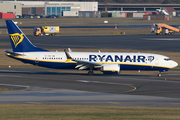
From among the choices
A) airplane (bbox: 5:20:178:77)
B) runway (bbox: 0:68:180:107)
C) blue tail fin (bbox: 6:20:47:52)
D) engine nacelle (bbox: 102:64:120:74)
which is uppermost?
blue tail fin (bbox: 6:20:47:52)

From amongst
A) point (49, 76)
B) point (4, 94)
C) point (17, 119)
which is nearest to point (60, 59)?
point (49, 76)

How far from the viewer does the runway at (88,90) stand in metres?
31.9

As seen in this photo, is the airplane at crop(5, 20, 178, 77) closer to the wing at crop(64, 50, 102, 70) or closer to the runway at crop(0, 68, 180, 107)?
the wing at crop(64, 50, 102, 70)

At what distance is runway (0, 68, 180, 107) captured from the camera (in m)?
31.9

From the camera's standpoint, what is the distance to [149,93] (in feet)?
121

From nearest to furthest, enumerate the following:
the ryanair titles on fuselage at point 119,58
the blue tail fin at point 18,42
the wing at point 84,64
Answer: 1. the wing at point 84,64
2. the ryanair titles on fuselage at point 119,58
3. the blue tail fin at point 18,42

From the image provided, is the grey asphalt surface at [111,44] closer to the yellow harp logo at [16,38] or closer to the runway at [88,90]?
the yellow harp logo at [16,38]

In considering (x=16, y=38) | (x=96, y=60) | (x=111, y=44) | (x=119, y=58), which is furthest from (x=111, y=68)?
(x=111, y=44)

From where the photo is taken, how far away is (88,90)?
38.8 m

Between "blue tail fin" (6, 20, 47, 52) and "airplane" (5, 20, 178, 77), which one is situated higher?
"blue tail fin" (6, 20, 47, 52)

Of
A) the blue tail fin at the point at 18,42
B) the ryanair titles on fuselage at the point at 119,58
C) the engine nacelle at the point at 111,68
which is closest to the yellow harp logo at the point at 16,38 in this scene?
Result: the blue tail fin at the point at 18,42

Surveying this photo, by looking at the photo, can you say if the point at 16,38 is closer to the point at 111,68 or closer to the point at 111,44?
the point at 111,68

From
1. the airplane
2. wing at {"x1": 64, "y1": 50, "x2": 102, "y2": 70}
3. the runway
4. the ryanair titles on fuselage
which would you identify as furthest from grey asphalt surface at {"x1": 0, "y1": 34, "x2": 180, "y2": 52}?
wing at {"x1": 64, "y1": 50, "x2": 102, "y2": 70}

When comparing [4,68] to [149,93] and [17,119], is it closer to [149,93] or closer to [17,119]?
[149,93]
